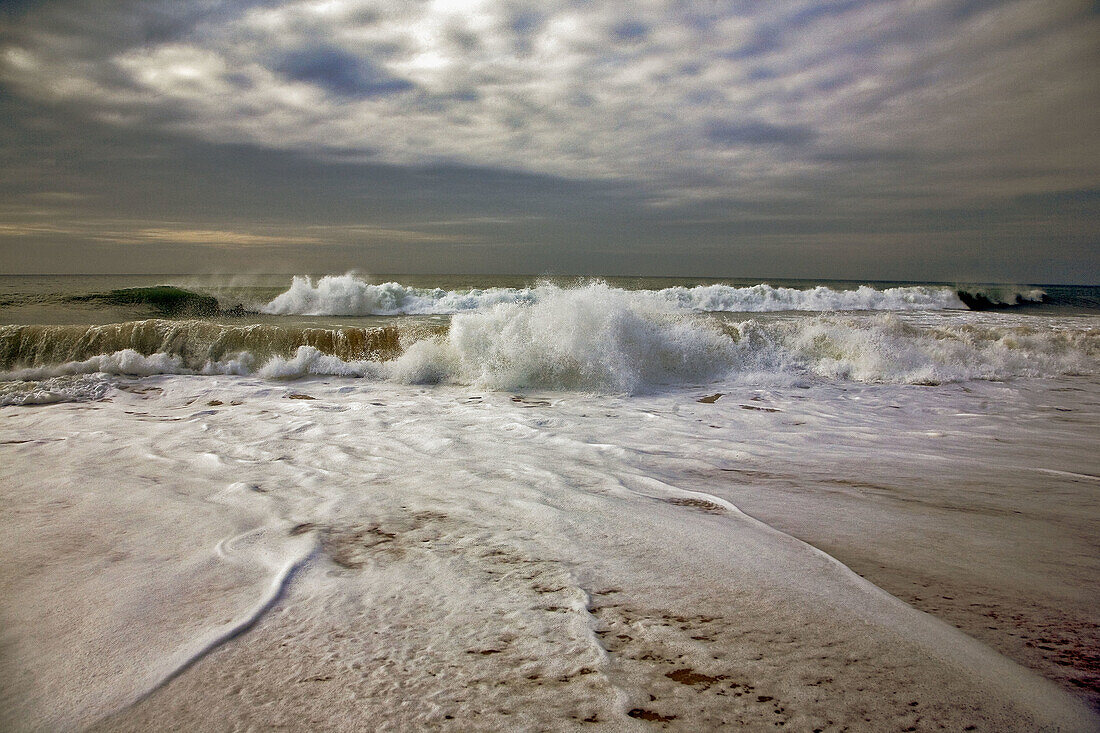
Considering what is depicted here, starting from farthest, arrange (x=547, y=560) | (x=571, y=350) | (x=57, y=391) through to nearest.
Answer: (x=571, y=350) < (x=57, y=391) < (x=547, y=560)

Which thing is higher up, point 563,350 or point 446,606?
point 563,350

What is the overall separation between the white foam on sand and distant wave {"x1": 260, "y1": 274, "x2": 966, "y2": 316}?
12.8 meters

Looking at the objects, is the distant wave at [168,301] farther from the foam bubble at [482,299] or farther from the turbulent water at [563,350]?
the turbulent water at [563,350]

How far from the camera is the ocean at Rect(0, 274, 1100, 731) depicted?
1431 mm

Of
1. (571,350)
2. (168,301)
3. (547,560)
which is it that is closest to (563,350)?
(571,350)

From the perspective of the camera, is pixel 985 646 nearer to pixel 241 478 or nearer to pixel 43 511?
pixel 241 478

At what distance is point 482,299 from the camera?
73.6 ft

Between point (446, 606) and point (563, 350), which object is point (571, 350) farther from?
point (446, 606)

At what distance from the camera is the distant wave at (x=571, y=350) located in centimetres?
754

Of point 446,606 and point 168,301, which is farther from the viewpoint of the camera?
point 168,301

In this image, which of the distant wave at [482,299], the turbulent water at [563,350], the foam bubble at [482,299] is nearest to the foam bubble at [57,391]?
the turbulent water at [563,350]

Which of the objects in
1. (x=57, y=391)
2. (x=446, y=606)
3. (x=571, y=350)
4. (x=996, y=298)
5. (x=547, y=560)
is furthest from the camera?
(x=996, y=298)

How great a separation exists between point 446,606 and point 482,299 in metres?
21.0

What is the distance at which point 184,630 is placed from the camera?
5.75 ft
